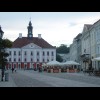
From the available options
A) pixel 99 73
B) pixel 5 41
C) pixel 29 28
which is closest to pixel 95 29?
pixel 99 73

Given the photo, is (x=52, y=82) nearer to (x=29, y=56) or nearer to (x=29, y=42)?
(x=29, y=56)

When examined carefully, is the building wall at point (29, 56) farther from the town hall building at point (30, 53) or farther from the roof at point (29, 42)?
the roof at point (29, 42)

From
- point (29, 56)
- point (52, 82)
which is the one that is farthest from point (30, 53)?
point (52, 82)

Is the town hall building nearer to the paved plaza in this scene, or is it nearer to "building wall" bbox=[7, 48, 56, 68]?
"building wall" bbox=[7, 48, 56, 68]

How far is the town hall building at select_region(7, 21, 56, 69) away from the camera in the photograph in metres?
112

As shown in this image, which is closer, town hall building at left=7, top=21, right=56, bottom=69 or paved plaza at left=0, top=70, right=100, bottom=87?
paved plaza at left=0, top=70, right=100, bottom=87

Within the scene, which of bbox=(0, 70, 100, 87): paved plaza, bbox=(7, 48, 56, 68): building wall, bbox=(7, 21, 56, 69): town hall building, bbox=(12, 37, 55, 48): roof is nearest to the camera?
bbox=(0, 70, 100, 87): paved plaza

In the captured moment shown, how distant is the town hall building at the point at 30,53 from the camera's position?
368 ft

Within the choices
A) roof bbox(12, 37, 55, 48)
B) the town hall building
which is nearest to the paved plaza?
the town hall building

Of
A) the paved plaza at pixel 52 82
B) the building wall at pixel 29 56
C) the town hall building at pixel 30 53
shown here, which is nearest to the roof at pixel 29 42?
the town hall building at pixel 30 53
